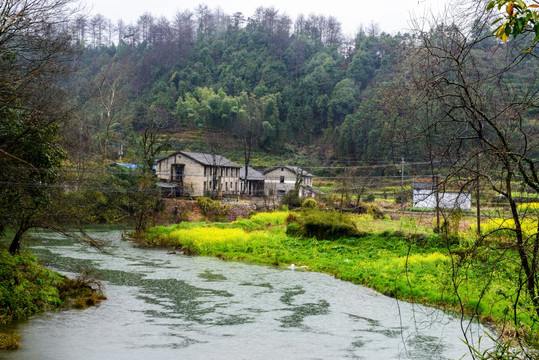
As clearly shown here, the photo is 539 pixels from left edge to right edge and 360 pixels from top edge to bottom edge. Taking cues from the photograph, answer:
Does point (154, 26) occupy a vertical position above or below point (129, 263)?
above

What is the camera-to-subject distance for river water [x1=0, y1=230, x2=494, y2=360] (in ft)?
35.8

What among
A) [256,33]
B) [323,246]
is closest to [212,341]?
[323,246]

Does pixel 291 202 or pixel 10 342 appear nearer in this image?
pixel 10 342

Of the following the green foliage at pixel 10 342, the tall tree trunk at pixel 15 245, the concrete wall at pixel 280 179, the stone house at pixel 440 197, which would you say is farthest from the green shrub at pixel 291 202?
the stone house at pixel 440 197

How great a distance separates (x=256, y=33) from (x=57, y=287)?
101 metres

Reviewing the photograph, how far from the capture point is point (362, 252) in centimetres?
2248

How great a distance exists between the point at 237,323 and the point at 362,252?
10.5 metres

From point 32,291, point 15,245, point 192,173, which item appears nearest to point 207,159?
point 192,173

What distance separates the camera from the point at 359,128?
2697 inches

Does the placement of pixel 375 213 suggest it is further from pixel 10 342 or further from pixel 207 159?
pixel 10 342

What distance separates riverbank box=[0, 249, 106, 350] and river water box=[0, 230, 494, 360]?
0.44 meters

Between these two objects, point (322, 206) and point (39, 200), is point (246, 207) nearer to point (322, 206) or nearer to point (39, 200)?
point (322, 206)

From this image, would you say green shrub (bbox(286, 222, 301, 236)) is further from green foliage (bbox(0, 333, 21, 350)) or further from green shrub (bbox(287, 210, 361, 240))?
green foliage (bbox(0, 333, 21, 350))

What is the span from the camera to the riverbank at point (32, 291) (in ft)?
42.3
